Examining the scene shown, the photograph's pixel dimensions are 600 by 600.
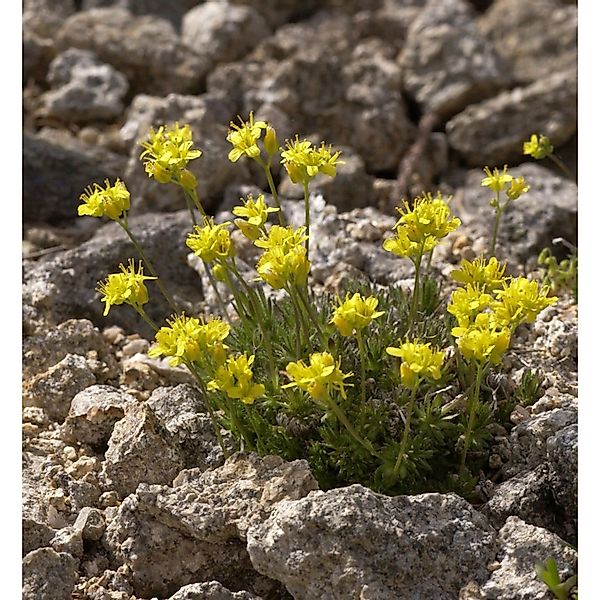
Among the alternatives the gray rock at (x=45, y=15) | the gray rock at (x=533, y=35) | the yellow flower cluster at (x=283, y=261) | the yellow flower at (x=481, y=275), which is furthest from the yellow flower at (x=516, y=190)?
the gray rock at (x=45, y=15)

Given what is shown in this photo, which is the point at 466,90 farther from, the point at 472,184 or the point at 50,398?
the point at 50,398

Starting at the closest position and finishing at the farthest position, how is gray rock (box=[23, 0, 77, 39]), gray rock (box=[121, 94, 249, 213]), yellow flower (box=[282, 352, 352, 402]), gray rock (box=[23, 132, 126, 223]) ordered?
yellow flower (box=[282, 352, 352, 402])
gray rock (box=[121, 94, 249, 213])
gray rock (box=[23, 132, 126, 223])
gray rock (box=[23, 0, 77, 39])

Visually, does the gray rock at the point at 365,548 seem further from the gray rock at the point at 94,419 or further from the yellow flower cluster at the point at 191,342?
the gray rock at the point at 94,419

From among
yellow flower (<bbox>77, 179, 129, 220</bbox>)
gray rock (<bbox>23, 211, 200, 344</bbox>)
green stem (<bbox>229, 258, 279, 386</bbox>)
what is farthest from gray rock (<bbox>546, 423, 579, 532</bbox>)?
gray rock (<bbox>23, 211, 200, 344</bbox>)

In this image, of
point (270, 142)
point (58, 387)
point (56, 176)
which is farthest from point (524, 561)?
point (56, 176)

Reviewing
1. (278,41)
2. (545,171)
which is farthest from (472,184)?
(278,41)

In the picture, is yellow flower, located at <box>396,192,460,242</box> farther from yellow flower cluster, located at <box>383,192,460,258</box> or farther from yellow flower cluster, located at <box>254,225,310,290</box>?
yellow flower cluster, located at <box>254,225,310,290</box>

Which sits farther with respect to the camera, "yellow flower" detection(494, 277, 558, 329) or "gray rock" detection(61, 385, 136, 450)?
"gray rock" detection(61, 385, 136, 450)
